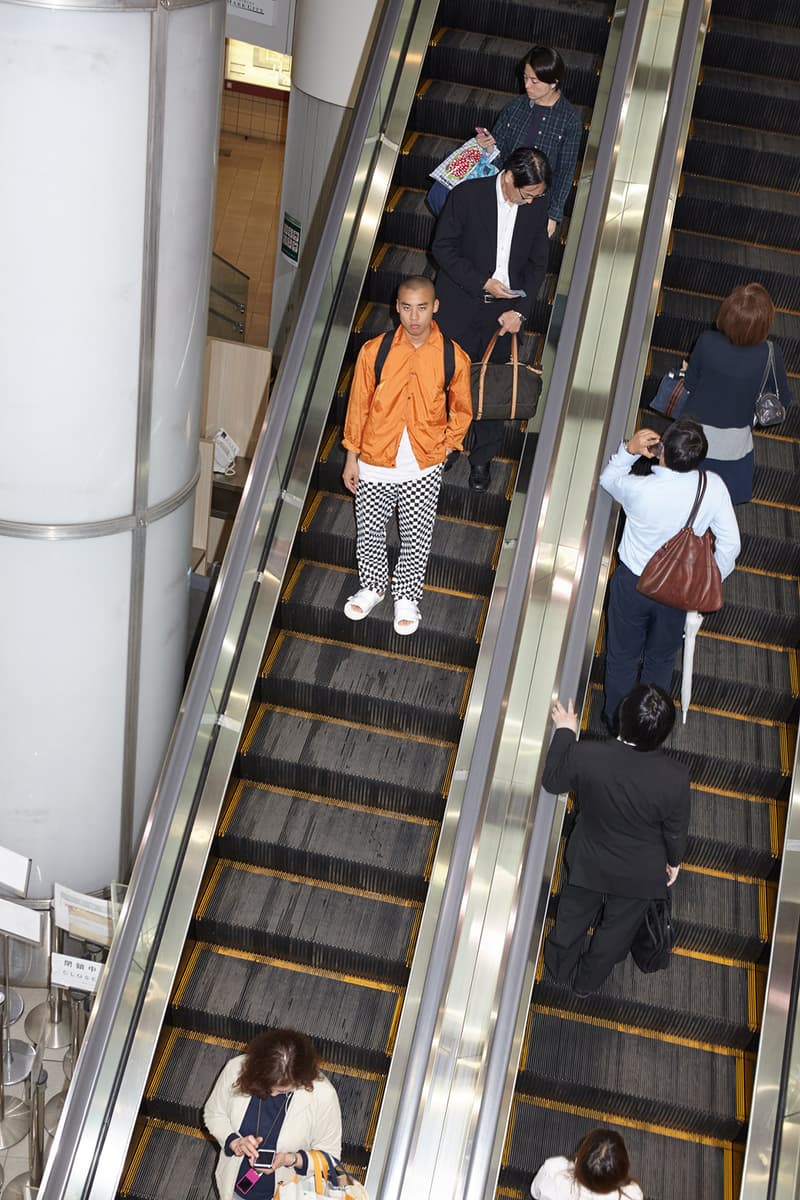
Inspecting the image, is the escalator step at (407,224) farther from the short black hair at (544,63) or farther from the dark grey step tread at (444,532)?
the dark grey step tread at (444,532)

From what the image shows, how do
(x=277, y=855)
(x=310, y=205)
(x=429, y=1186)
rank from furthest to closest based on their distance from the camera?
(x=310, y=205) → (x=277, y=855) → (x=429, y=1186)

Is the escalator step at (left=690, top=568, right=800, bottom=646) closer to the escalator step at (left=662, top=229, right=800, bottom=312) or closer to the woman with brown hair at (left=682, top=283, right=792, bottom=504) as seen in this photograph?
the woman with brown hair at (left=682, top=283, right=792, bottom=504)

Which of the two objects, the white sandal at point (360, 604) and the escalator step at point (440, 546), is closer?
the white sandal at point (360, 604)

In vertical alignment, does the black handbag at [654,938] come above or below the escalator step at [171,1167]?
above

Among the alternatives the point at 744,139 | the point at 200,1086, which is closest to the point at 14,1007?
the point at 200,1086

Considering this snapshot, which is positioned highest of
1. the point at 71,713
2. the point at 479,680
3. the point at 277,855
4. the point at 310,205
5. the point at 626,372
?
the point at 310,205

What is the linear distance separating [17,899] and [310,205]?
19.0ft

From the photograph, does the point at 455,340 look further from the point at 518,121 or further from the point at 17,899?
the point at 17,899

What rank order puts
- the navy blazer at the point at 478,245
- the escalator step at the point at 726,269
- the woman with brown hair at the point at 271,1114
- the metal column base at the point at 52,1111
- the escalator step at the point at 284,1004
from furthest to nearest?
the escalator step at the point at 726,269 < the metal column base at the point at 52,1111 < the navy blazer at the point at 478,245 < the escalator step at the point at 284,1004 < the woman with brown hair at the point at 271,1114

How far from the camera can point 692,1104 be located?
566 centimetres

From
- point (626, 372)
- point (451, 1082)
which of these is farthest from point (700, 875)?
point (626, 372)

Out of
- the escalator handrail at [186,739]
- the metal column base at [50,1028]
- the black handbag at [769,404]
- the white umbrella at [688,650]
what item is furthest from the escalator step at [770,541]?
the metal column base at [50,1028]

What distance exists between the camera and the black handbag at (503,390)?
20.3ft

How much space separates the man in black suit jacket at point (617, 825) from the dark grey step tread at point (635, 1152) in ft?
1.75
